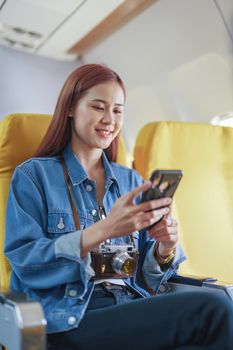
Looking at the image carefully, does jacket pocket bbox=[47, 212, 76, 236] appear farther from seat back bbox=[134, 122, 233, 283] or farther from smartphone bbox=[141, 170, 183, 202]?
seat back bbox=[134, 122, 233, 283]

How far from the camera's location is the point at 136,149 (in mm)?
2197

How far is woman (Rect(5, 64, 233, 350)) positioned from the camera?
1.25m

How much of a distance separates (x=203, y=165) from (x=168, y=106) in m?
1.37

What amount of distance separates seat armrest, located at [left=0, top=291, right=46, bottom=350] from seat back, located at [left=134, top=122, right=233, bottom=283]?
39.4 inches

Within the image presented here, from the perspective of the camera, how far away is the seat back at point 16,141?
175 centimetres

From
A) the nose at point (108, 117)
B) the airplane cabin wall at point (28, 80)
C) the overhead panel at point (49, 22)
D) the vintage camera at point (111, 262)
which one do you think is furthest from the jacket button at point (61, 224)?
the airplane cabin wall at point (28, 80)

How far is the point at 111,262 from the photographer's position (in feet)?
4.91

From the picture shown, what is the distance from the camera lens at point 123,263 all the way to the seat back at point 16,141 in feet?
1.42

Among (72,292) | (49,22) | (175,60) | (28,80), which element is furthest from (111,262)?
(28,80)

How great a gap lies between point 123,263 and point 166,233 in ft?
0.55

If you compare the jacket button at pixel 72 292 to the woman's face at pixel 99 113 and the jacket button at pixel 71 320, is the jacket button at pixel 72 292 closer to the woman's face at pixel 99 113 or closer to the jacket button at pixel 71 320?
the jacket button at pixel 71 320

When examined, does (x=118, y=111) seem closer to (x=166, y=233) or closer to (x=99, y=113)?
Result: (x=99, y=113)

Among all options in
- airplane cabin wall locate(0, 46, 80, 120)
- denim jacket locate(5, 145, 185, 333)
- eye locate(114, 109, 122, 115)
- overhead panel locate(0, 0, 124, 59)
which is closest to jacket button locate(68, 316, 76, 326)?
denim jacket locate(5, 145, 185, 333)

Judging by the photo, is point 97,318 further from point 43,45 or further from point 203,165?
point 43,45
